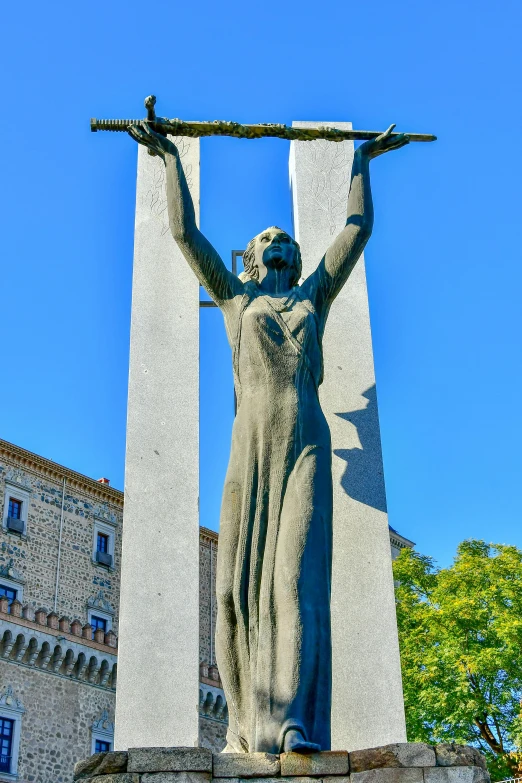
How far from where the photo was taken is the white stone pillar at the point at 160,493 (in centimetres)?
650

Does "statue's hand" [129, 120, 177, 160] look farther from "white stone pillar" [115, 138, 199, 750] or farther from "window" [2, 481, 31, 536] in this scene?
"window" [2, 481, 31, 536]

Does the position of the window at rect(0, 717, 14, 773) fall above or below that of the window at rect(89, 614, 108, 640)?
below

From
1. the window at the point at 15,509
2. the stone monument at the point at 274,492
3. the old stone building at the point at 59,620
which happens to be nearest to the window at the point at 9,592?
the old stone building at the point at 59,620

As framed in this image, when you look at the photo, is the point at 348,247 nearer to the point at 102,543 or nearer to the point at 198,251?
the point at 198,251

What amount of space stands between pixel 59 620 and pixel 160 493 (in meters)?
27.5

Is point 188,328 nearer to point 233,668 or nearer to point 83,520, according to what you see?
point 233,668

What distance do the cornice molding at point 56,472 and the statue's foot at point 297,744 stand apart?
32783 millimetres

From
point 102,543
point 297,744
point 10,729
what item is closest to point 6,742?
point 10,729

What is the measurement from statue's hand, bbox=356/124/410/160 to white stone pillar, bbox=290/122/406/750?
2.03 meters

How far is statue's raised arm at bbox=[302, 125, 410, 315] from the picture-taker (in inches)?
202

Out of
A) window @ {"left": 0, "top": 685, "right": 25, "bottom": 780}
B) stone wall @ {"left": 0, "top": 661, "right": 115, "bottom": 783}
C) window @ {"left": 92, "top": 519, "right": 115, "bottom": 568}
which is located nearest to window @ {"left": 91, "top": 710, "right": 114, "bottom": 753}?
stone wall @ {"left": 0, "top": 661, "right": 115, "bottom": 783}

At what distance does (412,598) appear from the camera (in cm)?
2722

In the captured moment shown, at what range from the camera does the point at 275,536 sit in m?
4.41

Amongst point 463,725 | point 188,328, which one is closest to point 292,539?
point 188,328
